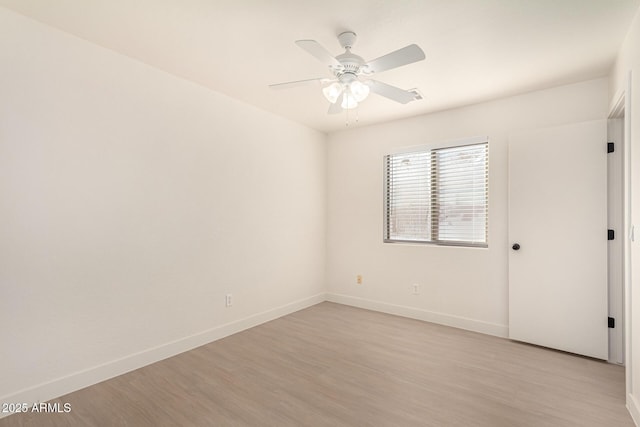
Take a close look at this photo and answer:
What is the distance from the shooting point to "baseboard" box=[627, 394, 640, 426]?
1.84 metres

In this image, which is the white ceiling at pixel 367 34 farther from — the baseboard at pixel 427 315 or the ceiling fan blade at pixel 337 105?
the baseboard at pixel 427 315

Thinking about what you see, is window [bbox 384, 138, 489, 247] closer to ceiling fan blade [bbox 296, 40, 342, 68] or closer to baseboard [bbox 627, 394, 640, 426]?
baseboard [bbox 627, 394, 640, 426]

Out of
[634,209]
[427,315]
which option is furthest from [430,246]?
[634,209]

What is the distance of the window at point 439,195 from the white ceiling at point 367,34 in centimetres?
89

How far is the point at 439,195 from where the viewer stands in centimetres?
377

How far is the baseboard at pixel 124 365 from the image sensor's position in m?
2.03

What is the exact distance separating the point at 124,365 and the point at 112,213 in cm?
121

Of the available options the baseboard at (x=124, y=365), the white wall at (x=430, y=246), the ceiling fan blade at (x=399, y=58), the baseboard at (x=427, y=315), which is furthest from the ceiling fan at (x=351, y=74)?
the baseboard at (x=427, y=315)

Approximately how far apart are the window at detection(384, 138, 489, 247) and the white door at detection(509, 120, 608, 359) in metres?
0.37

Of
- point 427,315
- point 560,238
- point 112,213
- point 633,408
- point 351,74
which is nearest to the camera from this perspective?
point 633,408

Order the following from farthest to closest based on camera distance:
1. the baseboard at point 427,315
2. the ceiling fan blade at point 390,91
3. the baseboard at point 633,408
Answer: the baseboard at point 427,315 < the ceiling fan blade at point 390,91 < the baseboard at point 633,408

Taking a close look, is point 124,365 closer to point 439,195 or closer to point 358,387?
point 358,387

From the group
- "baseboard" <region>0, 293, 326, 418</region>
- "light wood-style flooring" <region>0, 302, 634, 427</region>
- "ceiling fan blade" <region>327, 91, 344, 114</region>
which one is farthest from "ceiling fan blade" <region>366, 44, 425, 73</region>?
"baseboard" <region>0, 293, 326, 418</region>

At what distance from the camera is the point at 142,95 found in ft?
8.52
